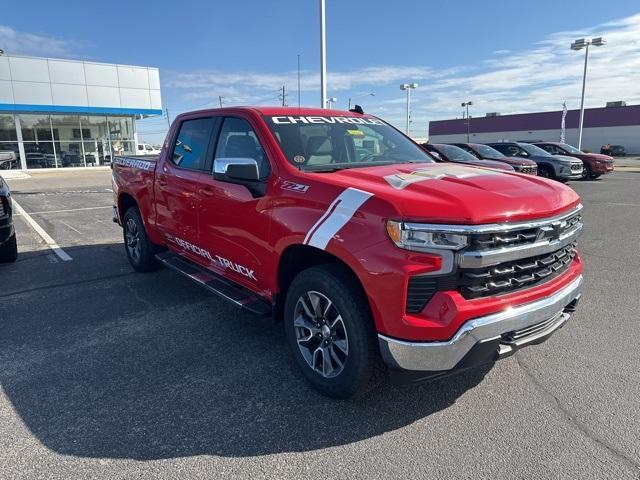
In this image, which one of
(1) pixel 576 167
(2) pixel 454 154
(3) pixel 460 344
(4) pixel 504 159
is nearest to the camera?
(3) pixel 460 344

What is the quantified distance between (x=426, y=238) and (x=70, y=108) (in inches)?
1408

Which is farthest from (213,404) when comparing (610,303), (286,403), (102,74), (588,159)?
(102,74)

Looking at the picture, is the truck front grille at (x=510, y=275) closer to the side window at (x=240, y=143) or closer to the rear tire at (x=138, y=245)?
the side window at (x=240, y=143)

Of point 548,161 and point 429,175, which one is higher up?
point 429,175

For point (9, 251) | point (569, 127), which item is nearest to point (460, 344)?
point (9, 251)

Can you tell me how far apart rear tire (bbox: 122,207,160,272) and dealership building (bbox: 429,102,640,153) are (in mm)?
66751

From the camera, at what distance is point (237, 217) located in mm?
3826

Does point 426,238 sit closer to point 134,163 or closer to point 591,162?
point 134,163

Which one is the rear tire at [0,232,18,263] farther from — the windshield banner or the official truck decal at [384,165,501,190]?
the official truck decal at [384,165,501,190]

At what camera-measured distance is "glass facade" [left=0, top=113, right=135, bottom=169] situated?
105 feet

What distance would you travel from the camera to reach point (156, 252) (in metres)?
5.96

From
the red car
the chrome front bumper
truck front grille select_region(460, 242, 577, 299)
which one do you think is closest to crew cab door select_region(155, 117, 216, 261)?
the chrome front bumper

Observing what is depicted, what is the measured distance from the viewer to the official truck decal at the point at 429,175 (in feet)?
10.1

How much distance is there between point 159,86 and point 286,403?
123ft
